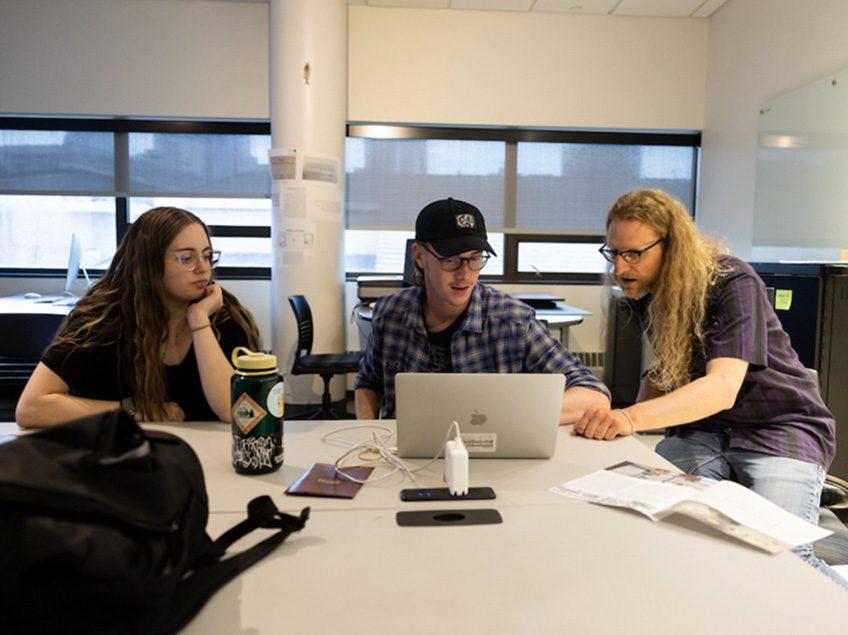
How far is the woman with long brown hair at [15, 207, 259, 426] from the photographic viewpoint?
5.03 feet

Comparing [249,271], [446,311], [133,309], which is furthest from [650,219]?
[249,271]

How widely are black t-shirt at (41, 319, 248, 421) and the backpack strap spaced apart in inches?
31.0

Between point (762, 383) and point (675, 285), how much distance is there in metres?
0.35

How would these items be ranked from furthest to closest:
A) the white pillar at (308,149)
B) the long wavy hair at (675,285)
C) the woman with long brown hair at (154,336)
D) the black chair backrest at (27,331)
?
1. the white pillar at (308,149)
2. the black chair backrest at (27,331)
3. the long wavy hair at (675,285)
4. the woman with long brown hair at (154,336)

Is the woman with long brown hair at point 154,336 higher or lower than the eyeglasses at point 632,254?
lower

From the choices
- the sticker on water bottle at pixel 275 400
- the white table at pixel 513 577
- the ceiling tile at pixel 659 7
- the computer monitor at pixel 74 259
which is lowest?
the white table at pixel 513 577

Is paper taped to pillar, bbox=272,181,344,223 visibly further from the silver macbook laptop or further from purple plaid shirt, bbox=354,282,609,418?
the silver macbook laptop

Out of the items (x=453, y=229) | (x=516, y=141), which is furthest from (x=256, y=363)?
(x=516, y=141)

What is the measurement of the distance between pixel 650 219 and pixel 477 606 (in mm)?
1262

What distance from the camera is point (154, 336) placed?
1604mm

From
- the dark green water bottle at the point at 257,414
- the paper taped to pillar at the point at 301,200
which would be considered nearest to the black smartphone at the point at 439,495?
the dark green water bottle at the point at 257,414

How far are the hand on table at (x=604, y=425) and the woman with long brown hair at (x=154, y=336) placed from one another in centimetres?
88

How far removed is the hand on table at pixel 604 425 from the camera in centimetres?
143

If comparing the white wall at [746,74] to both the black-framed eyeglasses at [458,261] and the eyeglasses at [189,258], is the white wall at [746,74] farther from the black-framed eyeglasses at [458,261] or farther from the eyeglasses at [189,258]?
the eyeglasses at [189,258]
